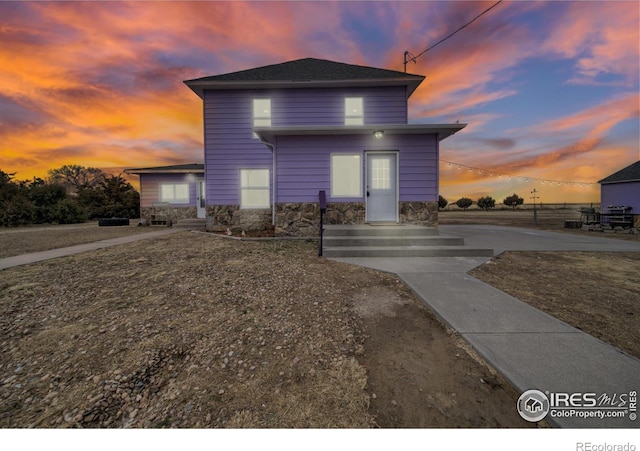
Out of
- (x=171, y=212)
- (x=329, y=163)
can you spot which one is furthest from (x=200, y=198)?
(x=329, y=163)

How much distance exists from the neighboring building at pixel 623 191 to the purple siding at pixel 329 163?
1466cm

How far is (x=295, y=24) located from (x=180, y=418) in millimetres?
12447

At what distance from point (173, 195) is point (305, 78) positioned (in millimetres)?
11261

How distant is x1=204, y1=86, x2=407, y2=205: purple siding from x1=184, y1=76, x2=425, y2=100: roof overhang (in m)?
0.17

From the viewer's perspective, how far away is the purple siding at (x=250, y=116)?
32.7 ft

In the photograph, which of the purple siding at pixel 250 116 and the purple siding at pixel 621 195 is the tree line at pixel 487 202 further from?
the purple siding at pixel 250 116

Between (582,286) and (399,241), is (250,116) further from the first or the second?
(582,286)

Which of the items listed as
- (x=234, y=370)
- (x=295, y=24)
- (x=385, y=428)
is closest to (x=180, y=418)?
(x=234, y=370)

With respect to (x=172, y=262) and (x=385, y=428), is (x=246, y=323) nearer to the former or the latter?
(x=385, y=428)

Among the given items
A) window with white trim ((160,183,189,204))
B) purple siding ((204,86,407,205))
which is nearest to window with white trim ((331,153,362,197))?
purple siding ((204,86,407,205))

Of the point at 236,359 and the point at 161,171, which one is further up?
the point at 161,171

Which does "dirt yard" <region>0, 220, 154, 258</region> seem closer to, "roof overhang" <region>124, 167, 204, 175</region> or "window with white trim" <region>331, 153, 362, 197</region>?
"roof overhang" <region>124, 167, 204, 175</region>

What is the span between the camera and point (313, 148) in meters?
7.60

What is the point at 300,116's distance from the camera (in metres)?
10.1
